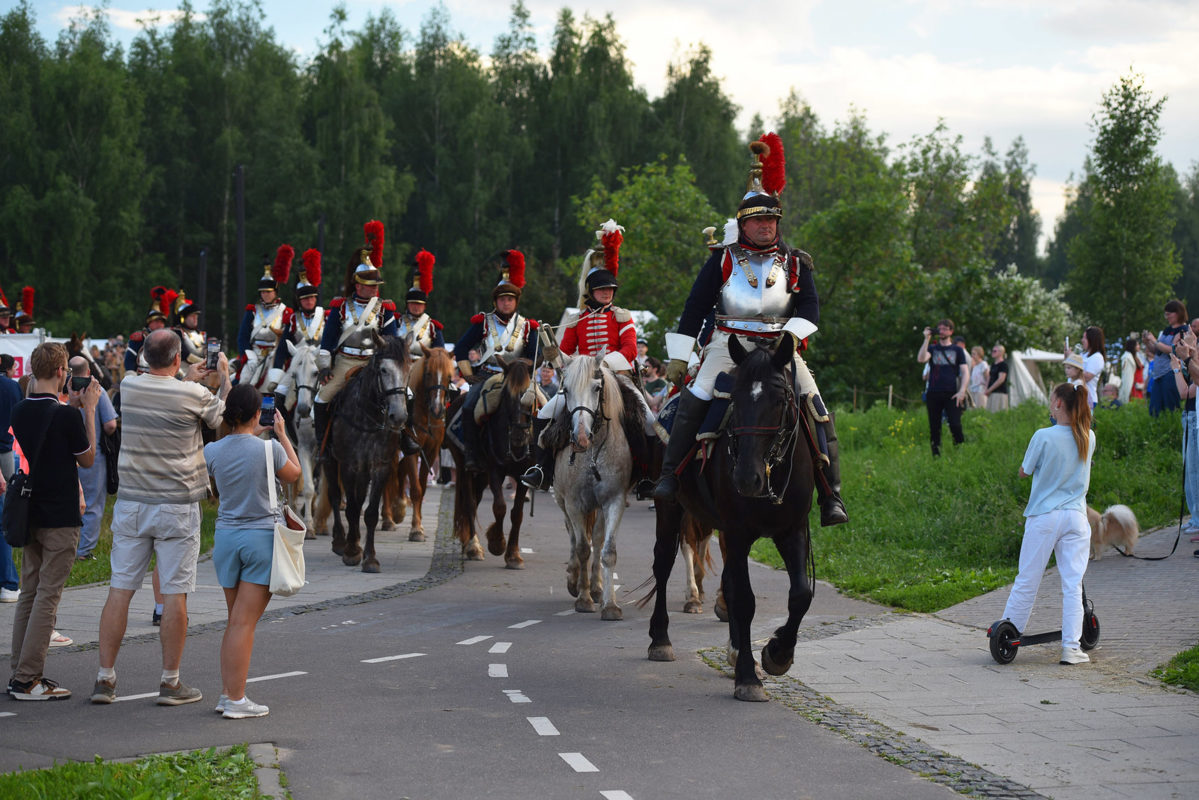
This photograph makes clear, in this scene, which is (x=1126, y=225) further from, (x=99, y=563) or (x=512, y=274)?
(x=99, y=563)

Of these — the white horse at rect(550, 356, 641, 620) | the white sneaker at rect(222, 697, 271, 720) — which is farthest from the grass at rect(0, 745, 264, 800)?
the white horse at rect(550, 356, 641, 620)

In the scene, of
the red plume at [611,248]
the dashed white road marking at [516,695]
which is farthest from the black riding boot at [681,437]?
the red plume at [611,248]

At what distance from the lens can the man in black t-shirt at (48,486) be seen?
840cm

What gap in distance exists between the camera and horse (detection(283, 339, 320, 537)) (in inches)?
655

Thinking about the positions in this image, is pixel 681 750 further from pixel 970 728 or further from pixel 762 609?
pixel 762 609

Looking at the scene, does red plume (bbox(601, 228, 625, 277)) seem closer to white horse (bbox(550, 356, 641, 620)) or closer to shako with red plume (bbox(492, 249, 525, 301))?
white horse (bbox(550, 356, 641, 620))

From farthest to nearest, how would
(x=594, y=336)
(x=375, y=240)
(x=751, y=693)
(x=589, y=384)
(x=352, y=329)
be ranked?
(x=375, y=240) → (x=352, y=329) → (x=594, y=336) → (x=589, y=384) → (x=751, y=693)

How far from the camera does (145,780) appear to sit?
5.93 meters

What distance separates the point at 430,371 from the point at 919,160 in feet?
139

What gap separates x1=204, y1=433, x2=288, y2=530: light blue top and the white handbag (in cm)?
4

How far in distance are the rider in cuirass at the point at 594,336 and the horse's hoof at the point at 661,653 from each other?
3.08 meters

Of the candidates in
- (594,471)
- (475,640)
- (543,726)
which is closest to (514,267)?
(594,471)

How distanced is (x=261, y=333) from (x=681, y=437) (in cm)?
1195

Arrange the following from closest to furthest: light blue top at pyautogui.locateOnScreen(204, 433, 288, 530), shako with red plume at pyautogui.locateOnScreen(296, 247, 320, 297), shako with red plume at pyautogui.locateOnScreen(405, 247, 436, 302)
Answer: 1. light blue top at pyautogui.locateOnScreen(204, 433, 288, 530)
2. shako with red plume at pyautogui.locateOnScreen(405, 247, 436, 302)
3. shako with red plume at pyautogui.locateOnScreen(296, 247, 320, 297)
